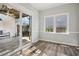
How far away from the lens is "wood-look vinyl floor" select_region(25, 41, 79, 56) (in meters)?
1.50

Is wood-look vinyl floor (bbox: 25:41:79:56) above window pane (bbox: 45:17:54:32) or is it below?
below

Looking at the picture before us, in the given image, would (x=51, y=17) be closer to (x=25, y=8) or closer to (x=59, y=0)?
(x=59, y=0)

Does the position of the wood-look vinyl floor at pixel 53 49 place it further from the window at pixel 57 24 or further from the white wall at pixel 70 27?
the window at pixel 57 24

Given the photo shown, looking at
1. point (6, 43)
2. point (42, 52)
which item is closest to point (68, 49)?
point (42, 52)

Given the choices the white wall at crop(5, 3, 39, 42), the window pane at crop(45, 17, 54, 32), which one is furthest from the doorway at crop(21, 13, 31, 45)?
the window pane at crop(45, 17, 54, 32)

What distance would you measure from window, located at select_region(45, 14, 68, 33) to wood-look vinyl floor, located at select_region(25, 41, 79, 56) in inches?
12.3

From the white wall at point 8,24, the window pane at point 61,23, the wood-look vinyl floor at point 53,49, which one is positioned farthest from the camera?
the window pane at point 61,23

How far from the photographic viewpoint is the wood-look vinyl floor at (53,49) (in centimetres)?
150

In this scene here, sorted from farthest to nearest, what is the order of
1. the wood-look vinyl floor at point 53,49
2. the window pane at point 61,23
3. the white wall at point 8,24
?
the window pane at point 61,23
the wood-look vinyl floor at point 53,49
the white wall at point 8,24

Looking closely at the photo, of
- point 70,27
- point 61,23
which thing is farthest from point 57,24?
point 70,27

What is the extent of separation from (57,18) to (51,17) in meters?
0.14

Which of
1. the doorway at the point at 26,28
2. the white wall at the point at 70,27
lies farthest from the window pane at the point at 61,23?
the doorway at the point at 26,28

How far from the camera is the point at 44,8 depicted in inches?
65.1

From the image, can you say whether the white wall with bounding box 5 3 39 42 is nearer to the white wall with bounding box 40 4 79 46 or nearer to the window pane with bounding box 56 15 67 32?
the white wall with bounding box 40 4 79 46
